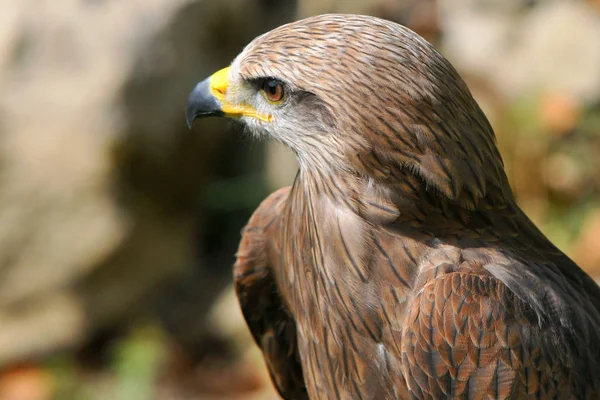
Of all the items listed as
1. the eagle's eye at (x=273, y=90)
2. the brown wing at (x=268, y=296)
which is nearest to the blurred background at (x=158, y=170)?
the brown wing at (x=268, y=296)

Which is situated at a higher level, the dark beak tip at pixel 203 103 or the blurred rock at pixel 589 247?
the dark beak tip at pixel 203 103

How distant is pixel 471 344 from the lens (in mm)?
2658

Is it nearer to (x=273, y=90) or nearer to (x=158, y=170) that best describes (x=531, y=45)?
(x=158, y=170)

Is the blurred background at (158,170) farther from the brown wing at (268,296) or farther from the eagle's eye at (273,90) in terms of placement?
the eagle's eye at (273,90)

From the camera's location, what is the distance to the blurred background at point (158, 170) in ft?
19.5

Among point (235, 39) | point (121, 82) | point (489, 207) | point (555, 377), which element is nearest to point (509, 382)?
point (555, 377)

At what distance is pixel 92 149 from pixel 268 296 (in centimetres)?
290

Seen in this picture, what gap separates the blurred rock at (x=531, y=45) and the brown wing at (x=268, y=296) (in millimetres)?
3895

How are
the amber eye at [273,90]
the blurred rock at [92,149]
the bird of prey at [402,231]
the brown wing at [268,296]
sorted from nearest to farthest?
the bird of prey at [402,231] → the amber eye at [273,90] → the brown wing at [268,296] → the blurred rock at [92,149]

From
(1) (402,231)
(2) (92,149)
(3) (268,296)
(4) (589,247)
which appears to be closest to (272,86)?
(1) (402,231)

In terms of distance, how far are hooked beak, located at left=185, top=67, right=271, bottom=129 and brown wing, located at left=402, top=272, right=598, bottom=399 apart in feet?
2.85

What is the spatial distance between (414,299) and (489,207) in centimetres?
39

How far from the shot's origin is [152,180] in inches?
257

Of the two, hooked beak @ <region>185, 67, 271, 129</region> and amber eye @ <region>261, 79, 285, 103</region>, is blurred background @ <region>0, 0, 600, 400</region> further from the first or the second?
amber eye @ <region>261, 79, 285, 103</region>
